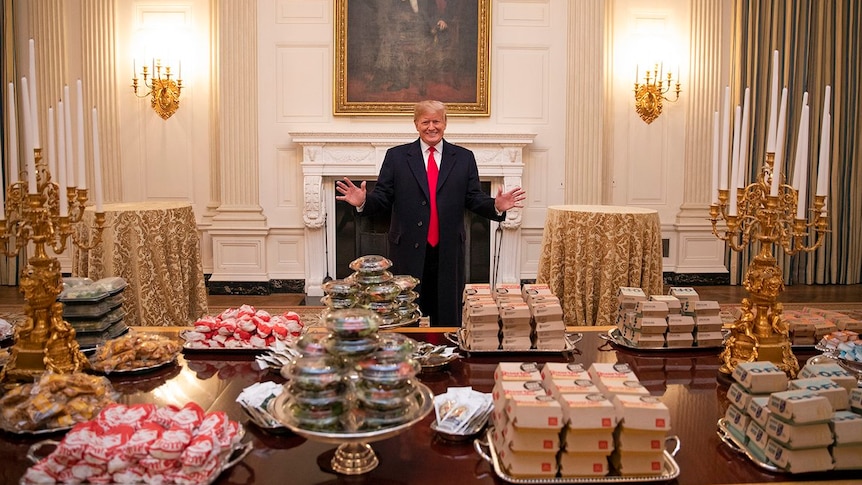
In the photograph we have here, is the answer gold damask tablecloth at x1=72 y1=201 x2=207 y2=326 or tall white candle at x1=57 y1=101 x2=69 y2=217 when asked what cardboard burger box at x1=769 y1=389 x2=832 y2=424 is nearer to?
tall white candle at x1=57 y1=101 x2=69 y2=217

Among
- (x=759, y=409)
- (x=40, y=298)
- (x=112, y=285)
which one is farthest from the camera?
(x=112, y=285)

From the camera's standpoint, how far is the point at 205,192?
7.27m

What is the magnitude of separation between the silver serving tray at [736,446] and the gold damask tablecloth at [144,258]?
12.8ft

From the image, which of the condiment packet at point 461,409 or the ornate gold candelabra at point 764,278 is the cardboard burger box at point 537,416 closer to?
the condiment packet at point 461,409

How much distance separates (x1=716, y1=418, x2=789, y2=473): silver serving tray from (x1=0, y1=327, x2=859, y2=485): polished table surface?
1 centimetres

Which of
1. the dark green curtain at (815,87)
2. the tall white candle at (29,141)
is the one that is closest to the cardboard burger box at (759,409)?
the tall white candle at (29,141)

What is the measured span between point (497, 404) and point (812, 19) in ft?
24.5

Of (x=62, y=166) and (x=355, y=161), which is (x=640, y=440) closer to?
(x=62, y=166)

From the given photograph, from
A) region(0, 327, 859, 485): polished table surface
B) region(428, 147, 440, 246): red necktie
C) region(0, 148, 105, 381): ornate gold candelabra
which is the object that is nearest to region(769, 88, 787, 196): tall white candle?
region(0, 327, 859, 485): polished table surface

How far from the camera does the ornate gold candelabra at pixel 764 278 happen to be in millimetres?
2186

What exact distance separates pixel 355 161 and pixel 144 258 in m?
2.61

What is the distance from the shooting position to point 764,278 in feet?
7.27

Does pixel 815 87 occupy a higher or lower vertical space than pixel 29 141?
higher

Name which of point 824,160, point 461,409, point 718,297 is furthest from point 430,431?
point 718,297
